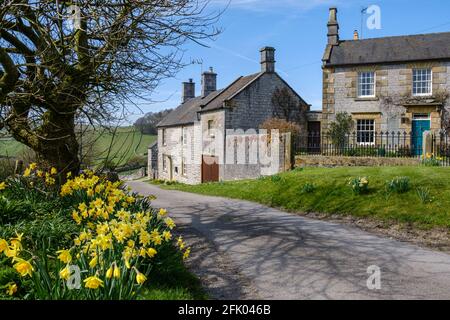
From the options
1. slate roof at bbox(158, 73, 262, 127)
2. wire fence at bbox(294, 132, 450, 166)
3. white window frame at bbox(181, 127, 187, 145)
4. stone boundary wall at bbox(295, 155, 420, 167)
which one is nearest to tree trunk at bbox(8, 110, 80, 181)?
stone boundary wall at bbox(295, 155, 420, 167)

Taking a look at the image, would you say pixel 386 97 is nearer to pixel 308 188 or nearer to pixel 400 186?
pixel 308 188

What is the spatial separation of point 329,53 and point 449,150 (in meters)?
11.6

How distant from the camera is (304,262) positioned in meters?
6.46

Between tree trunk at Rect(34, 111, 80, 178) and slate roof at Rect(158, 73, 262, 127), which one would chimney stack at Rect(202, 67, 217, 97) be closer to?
slate roof at Rect(158, 73, 262, 127)

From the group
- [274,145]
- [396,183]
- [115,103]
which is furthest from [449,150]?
[115,103]

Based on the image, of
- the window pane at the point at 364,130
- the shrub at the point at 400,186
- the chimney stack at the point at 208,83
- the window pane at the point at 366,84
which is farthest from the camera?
the chimney stack at the point at 208,83

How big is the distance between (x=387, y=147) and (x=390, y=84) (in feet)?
19.0

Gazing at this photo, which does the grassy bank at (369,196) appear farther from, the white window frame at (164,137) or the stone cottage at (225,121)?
the white window frame at (164,137)

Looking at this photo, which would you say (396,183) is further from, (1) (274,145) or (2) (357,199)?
(1) (274,145)

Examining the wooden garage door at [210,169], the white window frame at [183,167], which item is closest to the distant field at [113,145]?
the wooden garage door at [210,169]

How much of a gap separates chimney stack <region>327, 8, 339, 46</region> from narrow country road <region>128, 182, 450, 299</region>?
74.2 ft

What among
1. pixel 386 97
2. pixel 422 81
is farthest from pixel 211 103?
pixel 422 81

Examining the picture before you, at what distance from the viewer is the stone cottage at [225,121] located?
91.4 ft

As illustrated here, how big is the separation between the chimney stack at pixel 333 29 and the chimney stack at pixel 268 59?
427 centimetres
